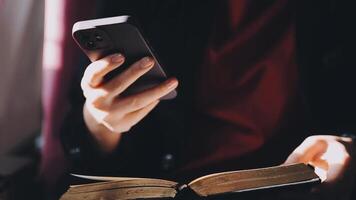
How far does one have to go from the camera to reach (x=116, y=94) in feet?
2.30

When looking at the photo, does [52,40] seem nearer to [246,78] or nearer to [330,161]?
[246,78]

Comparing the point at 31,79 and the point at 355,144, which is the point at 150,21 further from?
the point at 355,144

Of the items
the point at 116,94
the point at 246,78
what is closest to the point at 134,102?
the point at 116,94

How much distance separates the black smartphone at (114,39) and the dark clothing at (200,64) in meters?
0.22

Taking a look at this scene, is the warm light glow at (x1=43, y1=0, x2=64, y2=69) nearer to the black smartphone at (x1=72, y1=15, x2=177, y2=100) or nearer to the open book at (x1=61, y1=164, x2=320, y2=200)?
the black smartphone at (x1=72, y1=15, x2=177, y2=100)

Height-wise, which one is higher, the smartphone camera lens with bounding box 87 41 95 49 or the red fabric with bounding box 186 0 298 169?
the smartphone camera lens with bounding box 87 41 95 49

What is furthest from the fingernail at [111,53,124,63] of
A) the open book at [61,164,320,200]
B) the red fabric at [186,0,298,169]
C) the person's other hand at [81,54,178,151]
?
the red fabric at [186,0,298,169]

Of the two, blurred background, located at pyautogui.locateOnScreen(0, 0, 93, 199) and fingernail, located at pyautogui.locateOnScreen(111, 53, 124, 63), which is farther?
blurred background, located at pyautogui.locateOnScreen(0, 0, 93, 199)

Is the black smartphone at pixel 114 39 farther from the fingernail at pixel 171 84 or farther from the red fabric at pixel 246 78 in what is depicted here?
the red fabric at pixel 246 78

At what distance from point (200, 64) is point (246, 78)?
98 millimetres

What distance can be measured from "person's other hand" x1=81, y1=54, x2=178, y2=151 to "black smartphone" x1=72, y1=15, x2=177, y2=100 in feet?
0.04

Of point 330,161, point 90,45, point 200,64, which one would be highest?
point 90,45

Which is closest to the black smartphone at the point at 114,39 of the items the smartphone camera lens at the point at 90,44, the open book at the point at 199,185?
the smartphone camera lens at the point at 90,44

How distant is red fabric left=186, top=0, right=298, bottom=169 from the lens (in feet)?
2.93
